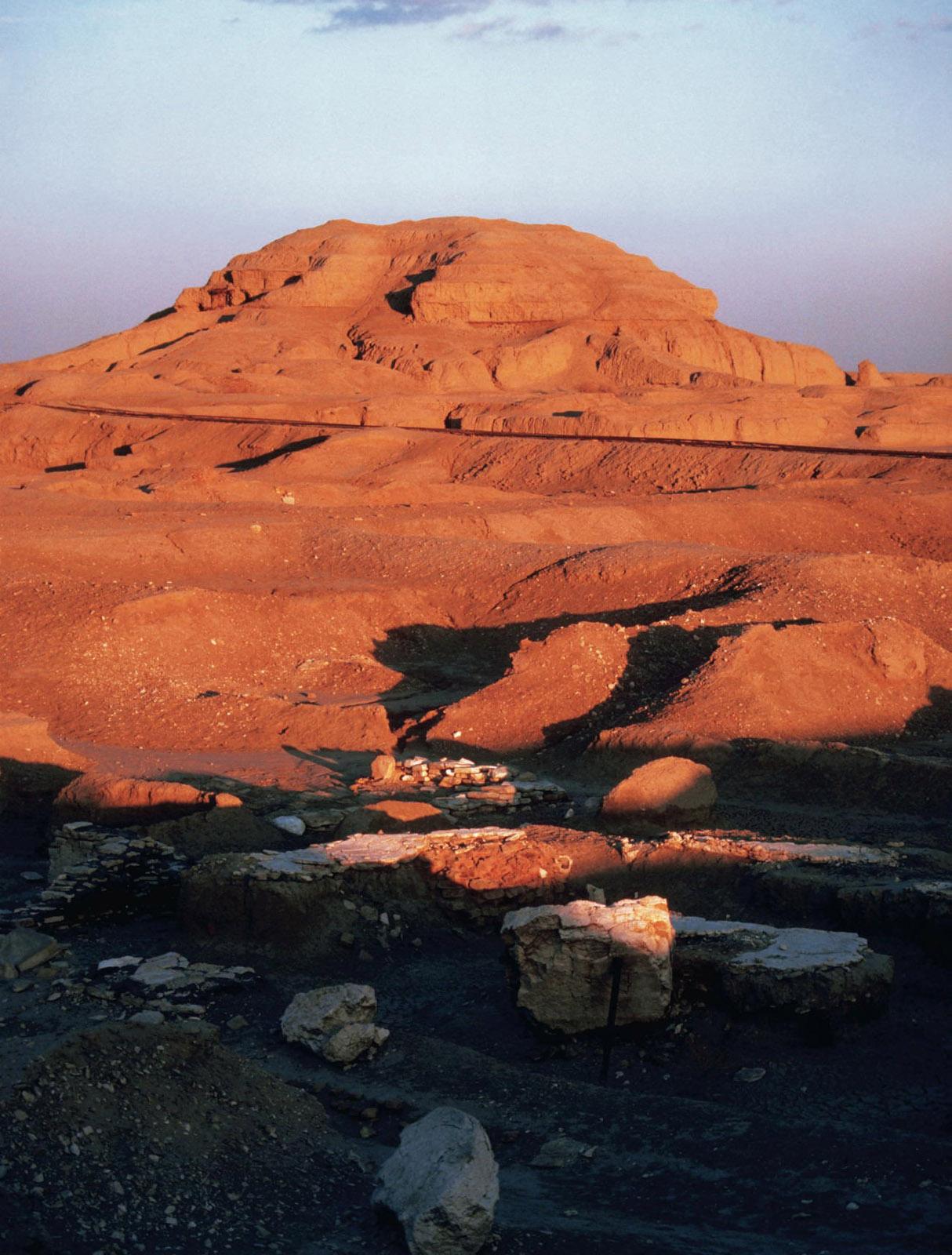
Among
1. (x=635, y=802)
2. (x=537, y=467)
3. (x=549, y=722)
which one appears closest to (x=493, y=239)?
(x=537, y=467)

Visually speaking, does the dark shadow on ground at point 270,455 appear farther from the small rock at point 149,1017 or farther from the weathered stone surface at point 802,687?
the small rock at point 149,1017

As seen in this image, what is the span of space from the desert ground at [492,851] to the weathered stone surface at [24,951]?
0.09 feet

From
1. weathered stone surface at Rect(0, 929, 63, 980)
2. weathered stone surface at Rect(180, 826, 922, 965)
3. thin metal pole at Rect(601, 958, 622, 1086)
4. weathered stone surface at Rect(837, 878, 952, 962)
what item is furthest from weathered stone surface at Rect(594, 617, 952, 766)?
weathered stone surface at Rect(0, 929, 63, 980)

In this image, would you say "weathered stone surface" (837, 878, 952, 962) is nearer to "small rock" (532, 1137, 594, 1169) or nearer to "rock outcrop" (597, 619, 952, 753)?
"small rock" (532, 1137, 594, 1169)

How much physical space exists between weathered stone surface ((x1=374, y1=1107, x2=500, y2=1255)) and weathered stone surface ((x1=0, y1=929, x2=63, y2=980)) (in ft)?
9.31

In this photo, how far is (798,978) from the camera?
578 centimetres

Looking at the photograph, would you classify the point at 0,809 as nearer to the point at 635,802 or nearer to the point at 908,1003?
the point at 635,802

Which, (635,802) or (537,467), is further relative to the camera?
(537,467)

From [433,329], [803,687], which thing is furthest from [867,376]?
[803,687]

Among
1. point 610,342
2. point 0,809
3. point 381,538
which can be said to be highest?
point 610,342

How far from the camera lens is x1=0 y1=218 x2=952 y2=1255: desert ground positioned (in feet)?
15.0

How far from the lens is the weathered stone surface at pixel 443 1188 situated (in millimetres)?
4066

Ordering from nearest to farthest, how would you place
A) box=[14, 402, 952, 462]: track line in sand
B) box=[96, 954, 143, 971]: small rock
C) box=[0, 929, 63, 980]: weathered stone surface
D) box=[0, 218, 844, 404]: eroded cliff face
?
box=[0, 929, 63, 980]: weathered stone surface, box=[96, 954, 143, 971]: small rock, box=[14, 402, 952, 462]: track line in sand, box=[0, 218, 844, 404]: eroded cliff face

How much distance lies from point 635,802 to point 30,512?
489 inches
